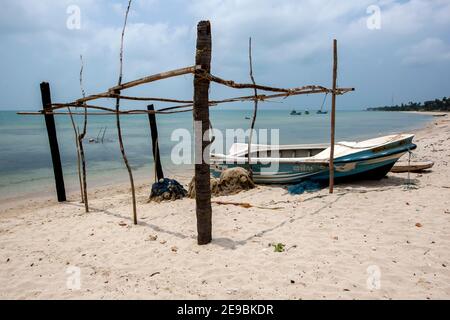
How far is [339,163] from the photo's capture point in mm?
7840

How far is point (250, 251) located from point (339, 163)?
4375 mm

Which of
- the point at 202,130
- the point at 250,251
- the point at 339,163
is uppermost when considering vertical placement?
the point at 202,130

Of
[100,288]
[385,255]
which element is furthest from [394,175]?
[100,288]

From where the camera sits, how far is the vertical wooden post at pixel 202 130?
166 inches

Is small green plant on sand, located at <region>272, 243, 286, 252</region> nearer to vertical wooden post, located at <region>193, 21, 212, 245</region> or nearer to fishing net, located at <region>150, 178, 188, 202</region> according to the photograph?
vertical wooden post, located at <region>193, 21, 212, 245</region>

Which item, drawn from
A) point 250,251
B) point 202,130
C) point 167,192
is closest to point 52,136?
point 167,192

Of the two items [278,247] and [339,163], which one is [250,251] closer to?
[278,247]

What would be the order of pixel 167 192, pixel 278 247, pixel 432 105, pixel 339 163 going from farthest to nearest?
pixel 432 105
pixel 167 192
pixel 339 163
pixel 278 247

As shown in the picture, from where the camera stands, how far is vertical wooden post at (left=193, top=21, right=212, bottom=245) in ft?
13.9

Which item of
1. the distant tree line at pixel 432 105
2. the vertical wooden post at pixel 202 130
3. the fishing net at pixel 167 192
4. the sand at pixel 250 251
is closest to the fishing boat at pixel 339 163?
the sand at pixel 250 251

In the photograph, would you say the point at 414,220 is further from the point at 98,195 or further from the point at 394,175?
the point at 98,195

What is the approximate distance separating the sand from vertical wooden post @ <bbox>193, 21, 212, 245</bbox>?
380 mm

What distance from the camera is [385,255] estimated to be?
4074mm
